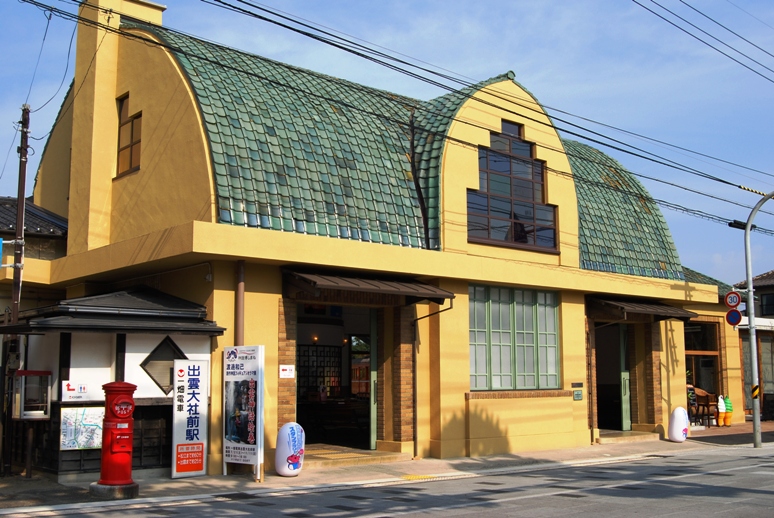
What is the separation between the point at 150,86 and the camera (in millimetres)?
17875

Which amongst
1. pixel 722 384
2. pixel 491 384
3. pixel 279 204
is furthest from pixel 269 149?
pixel 722 384

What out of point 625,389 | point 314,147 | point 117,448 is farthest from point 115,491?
point 625,389

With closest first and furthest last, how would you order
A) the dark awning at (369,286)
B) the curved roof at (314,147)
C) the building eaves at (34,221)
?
the dark awning at (369,286), the curved roof at (314,147), the building eaves at (34,221)

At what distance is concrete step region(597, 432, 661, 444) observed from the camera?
22656 millimetres

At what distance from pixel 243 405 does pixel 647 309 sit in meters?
12.6

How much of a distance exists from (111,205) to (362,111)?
244 inches

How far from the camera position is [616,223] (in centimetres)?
2483

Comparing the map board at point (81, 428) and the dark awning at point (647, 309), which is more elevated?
the dark awning at point (647, 309)

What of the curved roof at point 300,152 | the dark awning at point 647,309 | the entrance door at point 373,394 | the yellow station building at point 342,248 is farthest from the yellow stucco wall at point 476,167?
the entrance door at point 373,394

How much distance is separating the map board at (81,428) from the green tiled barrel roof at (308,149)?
13.7ft

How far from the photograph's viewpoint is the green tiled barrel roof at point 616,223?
77.5 feet

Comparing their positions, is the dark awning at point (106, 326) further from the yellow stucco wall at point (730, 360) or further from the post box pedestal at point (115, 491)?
the yellow stucco wall at point (730, 360)

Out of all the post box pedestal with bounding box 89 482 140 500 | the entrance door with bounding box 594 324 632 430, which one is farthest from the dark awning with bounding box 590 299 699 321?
the post box pedestal with bounding box 89 482 140 500

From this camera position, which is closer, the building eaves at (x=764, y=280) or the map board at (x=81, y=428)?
the map board at (x=81, y=428)
